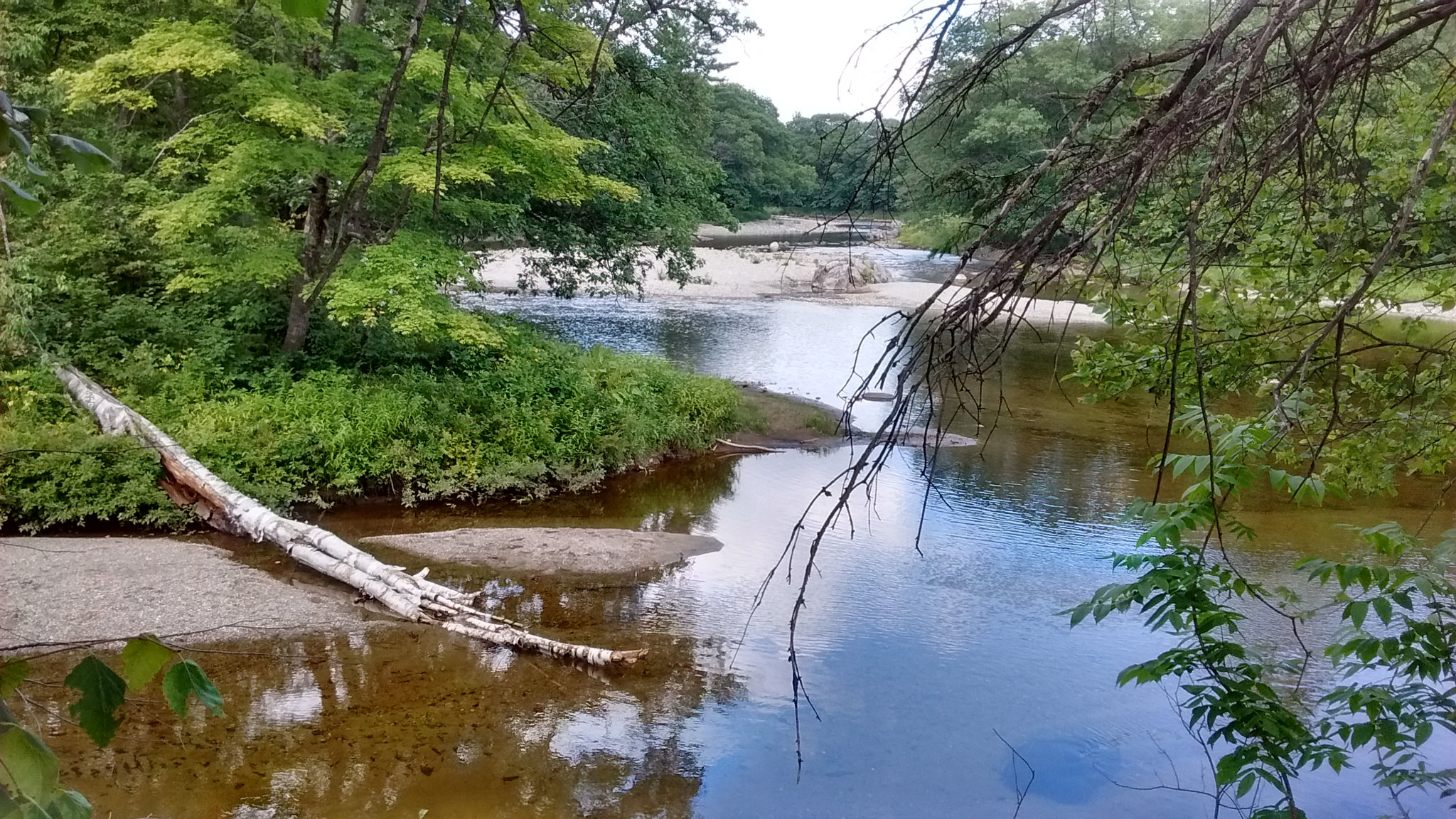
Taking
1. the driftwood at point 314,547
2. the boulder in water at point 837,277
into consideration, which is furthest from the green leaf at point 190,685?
the boulder in water at point 837,277

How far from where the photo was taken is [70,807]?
0.93 m

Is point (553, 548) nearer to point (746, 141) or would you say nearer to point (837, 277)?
point (746, 141)

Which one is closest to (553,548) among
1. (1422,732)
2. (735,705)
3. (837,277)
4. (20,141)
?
(735,705)

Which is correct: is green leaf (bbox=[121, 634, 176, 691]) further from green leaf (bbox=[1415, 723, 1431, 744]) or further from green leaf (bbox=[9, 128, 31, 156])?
green leaf (bbox=[1415, 723, 1431, 744])

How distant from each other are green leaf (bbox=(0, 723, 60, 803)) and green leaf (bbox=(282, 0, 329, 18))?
2.35ft

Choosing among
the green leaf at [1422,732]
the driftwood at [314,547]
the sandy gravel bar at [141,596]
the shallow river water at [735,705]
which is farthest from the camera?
the driftwood at [314,547]

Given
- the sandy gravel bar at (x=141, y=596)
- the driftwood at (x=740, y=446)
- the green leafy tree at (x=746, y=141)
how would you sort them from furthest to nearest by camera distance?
the green leafy tree at (x=746, y=141) → the driftwood at (x=740, y=446) → the sandy gravel bar at (x=141, y=596)

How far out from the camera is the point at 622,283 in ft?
51.8

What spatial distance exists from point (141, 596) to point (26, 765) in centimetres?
802

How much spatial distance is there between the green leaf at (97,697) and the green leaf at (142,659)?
17 millimetres

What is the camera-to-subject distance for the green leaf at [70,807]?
92cm

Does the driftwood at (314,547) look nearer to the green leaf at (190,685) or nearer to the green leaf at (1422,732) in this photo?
the green leaf at (1422,732)

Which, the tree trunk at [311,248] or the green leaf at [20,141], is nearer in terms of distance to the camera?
the green leaf at [20,141]

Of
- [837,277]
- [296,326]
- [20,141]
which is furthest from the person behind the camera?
[837,277]
